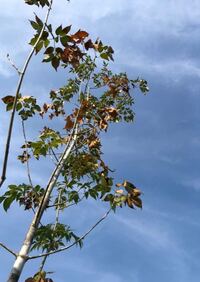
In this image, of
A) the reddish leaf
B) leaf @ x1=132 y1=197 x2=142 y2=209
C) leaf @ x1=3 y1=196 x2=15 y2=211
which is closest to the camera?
leaf @ x1=132 y1=197 x2=142 y2=209

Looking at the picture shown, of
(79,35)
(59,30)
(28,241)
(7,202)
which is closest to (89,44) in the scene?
(79,35)

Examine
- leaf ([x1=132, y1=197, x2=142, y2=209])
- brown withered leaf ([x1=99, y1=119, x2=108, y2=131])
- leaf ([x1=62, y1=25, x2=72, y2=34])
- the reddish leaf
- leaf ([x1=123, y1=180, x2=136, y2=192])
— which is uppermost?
brown withered leaf ([x1=99, y1=119, x2=108, y2=131])

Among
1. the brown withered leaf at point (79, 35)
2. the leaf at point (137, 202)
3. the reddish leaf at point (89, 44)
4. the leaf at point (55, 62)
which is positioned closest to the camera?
the leaf at point (55, 62)

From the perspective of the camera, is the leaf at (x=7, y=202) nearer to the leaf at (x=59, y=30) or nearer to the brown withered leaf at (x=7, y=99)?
the brown withered leaf at (x=7, y=99)

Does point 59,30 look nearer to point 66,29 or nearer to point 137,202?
point 66,29

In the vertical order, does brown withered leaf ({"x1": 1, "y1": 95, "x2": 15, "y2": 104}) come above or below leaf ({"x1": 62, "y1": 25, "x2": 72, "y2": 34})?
above

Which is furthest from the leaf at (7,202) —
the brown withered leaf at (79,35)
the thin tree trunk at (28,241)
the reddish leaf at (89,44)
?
the brown withered leaf at (79,35)

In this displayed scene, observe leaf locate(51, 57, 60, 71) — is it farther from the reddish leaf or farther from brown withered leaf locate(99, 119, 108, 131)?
brown withered leaf locate(99, 119, 108, 131)

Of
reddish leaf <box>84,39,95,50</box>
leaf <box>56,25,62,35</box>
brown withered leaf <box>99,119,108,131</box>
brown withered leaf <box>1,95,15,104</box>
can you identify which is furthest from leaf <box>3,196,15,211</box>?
leaf <box>56,25,62,35</box>

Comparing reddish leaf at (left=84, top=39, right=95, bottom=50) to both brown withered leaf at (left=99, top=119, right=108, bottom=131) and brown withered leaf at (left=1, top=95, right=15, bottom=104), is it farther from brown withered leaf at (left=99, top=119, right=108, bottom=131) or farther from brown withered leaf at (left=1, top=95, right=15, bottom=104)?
brown withered leaf at (left=99, top=119, right=108, bottom=131)

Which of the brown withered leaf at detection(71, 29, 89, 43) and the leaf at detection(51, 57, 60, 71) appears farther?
the brown withered leaf at detection(71, 29, 89, 43)

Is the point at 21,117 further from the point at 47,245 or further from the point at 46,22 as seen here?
the point at 46,22

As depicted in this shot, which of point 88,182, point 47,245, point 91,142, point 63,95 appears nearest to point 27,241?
point 47,245

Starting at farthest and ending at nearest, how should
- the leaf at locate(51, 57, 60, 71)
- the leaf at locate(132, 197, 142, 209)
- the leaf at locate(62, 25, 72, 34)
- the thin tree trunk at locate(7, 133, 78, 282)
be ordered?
the leaf at locate(132, 197, 142, 209) < the thin tree trunk at locate(7, 133, 78, 282) < the leaf at locate(51, 57, 60, 71) < the leaf at locate(62, 25, 72, 34)
